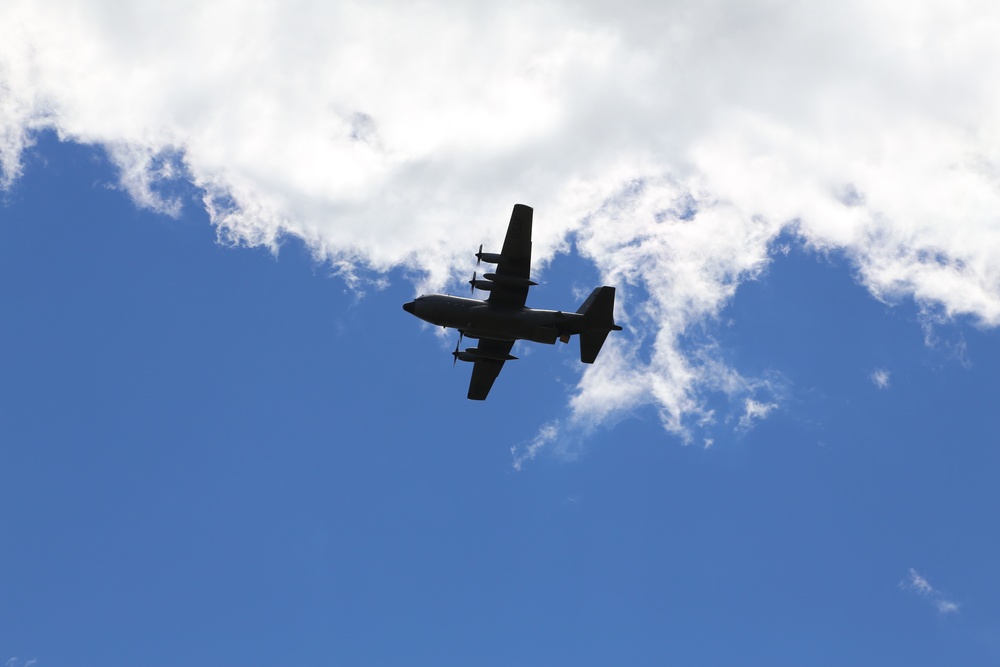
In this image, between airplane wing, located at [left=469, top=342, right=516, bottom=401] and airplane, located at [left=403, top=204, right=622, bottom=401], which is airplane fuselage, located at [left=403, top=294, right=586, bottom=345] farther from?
airplane wing, located at [left=469, top=342, right=516, bottom=401]

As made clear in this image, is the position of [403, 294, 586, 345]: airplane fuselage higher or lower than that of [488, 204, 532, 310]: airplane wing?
lower

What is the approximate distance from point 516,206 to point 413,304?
27.6 ft

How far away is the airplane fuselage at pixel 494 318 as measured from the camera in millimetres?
55812

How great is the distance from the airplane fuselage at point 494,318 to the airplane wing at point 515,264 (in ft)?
2.04

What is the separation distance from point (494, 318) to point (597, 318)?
5.95 m

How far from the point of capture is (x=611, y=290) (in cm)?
5616

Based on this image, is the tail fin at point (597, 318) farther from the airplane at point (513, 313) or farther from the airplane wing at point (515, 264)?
the airplane wing at point (515, 264)

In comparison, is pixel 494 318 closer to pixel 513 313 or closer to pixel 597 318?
pixel 513 313

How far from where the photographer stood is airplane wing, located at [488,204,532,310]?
2124 inches

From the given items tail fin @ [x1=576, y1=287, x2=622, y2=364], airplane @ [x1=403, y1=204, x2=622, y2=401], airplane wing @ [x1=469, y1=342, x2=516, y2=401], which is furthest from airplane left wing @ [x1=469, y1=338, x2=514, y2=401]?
tail fin @ [x1=576, y1=287, x2=622, y2=364]

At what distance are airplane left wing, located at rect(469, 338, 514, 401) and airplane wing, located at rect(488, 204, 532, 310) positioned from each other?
492 centimetres

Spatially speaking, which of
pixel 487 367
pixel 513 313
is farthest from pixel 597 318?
pixel 487 367

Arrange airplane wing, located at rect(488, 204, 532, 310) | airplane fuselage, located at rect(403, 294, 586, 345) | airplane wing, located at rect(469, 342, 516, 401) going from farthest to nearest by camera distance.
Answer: airplane wing, located at rect(469, 342, 516, 401)
airplane fuselage, located at rect(403, 294, 586, 345)
airplane wing, located at rect(488, 204, 532, 310)

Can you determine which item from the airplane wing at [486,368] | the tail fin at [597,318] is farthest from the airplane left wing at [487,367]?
the tail fin at [597,318]
